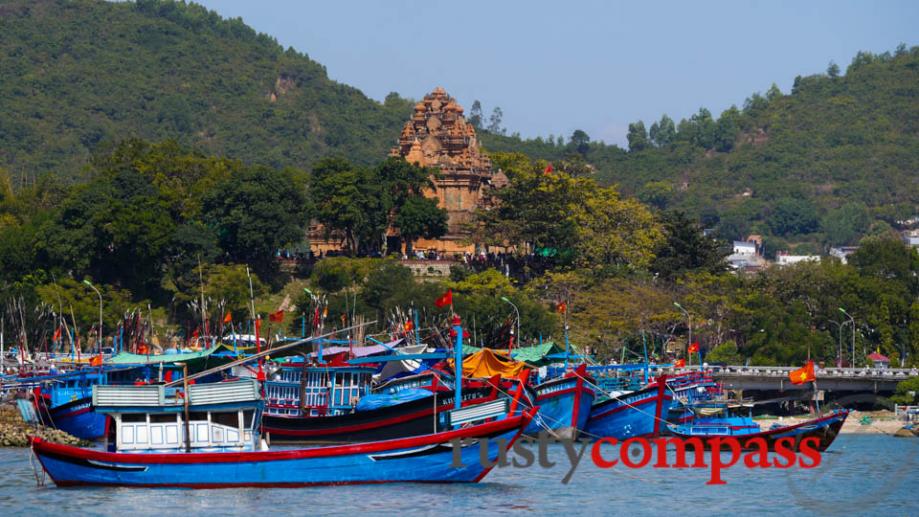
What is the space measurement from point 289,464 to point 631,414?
96.2 ft

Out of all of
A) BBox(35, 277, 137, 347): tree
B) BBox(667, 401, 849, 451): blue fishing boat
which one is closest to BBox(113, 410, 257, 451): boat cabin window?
BBox(667, 401, 849, 451): blue fishing boat

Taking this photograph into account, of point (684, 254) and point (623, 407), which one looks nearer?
point (623, 407)

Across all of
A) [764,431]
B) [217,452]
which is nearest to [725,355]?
[764,431]

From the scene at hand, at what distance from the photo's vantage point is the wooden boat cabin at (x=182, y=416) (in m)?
58.8

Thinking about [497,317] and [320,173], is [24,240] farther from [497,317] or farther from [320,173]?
[497,317]

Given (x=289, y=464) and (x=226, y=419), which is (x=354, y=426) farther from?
(x=289, y=464)

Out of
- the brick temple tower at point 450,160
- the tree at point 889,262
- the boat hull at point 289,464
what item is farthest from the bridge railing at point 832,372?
the boat hull at point 289,464

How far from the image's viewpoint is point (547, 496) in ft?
203

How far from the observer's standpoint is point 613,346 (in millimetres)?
116500

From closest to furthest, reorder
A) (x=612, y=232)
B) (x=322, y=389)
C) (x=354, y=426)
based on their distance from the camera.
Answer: (x=354, y=426) → (x=322, y=389) → (x=612, y=232)

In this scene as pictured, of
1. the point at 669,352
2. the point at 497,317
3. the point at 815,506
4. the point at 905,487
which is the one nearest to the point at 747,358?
the point at 669,352

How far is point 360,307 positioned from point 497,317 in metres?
9.11

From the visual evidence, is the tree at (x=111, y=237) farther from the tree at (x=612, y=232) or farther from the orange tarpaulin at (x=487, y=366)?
the orange tarpaulin at (x=487, y=366)

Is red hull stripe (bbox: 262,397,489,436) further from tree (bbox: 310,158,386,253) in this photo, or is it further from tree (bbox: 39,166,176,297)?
tree (bbox: 310,158,386,253)
